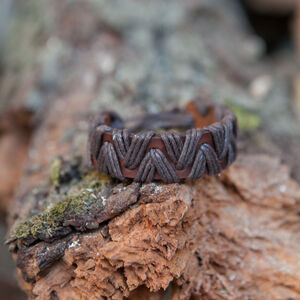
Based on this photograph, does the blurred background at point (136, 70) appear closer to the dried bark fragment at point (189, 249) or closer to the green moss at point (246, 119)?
the green moss at point (246, 119)

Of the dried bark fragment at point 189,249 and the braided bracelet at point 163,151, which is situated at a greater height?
→ the braided bracelet at point 163,151

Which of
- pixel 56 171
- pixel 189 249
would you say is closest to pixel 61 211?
pixel 56 171

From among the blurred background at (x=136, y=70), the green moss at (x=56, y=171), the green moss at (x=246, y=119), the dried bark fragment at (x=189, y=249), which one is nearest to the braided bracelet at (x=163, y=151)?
the dried bark fragment at (x=189, y=249)

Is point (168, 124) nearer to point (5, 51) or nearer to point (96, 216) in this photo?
point (96, 216)

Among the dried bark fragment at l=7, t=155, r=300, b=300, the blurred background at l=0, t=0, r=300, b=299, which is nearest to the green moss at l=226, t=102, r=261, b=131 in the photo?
the blurred background at l=0, t=0, r=300, b=299

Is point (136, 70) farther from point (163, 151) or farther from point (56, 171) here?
point (163, 151)

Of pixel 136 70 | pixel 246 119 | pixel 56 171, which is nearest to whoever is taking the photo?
pixel 56 171

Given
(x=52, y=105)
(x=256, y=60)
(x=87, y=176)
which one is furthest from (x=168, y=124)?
(x=256, y=60)
